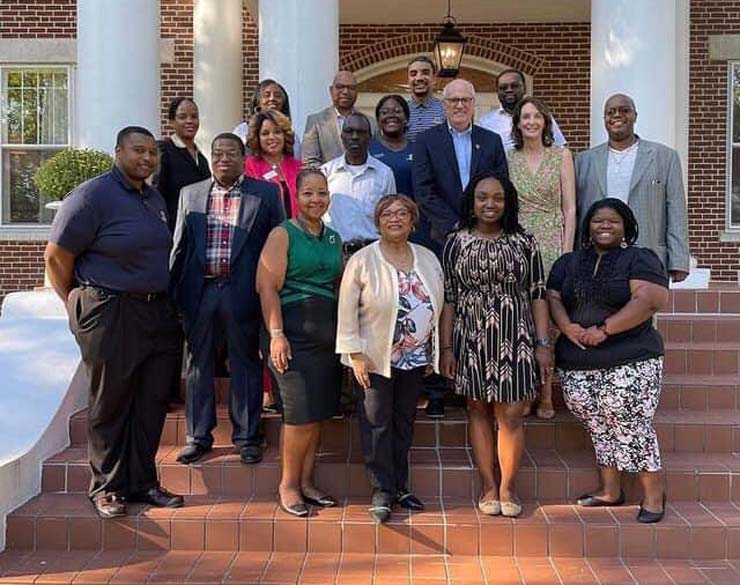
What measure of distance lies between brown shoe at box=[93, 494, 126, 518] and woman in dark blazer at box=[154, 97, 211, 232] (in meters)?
1.70

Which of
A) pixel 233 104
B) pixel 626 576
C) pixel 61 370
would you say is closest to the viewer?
pixel 626 576

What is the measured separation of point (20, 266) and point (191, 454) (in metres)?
7.30

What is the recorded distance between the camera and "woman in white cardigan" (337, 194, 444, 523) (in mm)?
4145

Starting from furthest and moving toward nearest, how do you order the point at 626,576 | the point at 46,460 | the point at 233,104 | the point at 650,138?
the point at 233,104, the point at 650,138, the point at 46,460, the point at 626,576

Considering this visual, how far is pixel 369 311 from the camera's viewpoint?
415cm

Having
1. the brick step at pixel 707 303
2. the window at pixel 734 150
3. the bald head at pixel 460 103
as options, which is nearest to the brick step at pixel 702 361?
the brick step at pixel 707 303

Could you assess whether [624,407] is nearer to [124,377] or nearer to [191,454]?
[191,454]

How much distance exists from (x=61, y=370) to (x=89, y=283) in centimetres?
129

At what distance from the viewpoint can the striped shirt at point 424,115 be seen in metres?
5.60

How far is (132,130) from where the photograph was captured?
4.26 m

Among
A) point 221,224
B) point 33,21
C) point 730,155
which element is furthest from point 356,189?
point 33,21

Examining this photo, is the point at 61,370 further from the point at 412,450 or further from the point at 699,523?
the point at 699,523

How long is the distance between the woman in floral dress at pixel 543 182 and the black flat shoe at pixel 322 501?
1.37 meters

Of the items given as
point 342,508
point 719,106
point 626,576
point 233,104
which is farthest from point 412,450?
point 719,106
